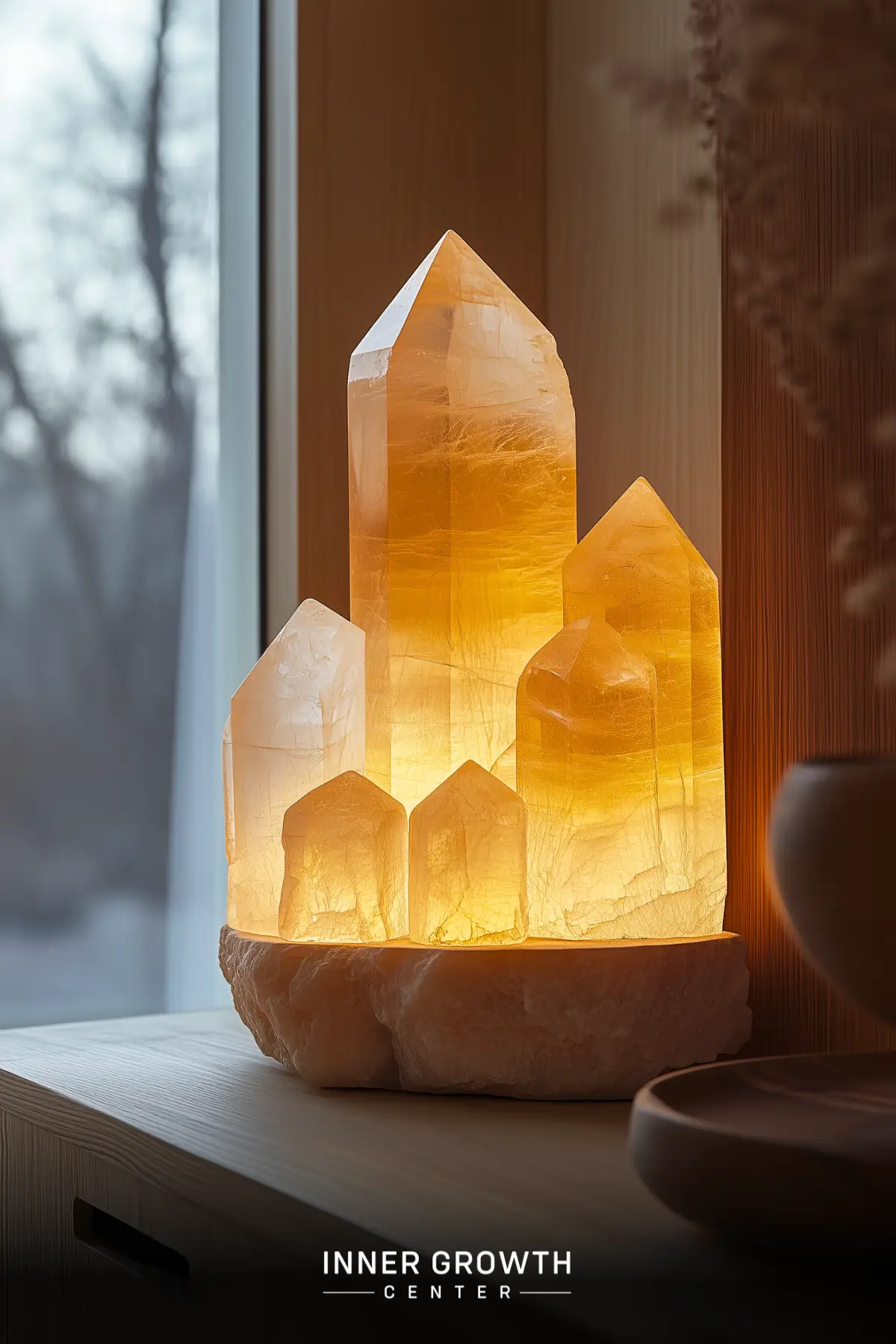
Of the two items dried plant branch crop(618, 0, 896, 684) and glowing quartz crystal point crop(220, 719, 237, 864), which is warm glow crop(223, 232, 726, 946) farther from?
dried plant branch crop(618, 0, 896, 684)

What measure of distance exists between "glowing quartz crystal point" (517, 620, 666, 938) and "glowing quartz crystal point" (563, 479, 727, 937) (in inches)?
0.8

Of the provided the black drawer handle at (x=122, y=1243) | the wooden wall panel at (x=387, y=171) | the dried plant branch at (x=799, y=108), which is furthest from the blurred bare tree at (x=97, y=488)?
the dried plant branch at (x=799, y=108)

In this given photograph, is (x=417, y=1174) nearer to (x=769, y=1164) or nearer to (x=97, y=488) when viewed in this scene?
(x=769, y=1164)

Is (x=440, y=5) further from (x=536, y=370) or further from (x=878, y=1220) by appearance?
(x=878, y=1220)

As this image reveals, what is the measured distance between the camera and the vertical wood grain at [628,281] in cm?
106

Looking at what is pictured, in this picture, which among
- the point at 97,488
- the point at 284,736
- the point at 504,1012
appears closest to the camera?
the point at 504,1012

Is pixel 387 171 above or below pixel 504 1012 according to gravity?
above

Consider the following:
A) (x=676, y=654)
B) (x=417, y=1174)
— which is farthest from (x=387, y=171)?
(x=417, y=1174)

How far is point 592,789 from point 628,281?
1.79 feet

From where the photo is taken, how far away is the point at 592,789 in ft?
2.72

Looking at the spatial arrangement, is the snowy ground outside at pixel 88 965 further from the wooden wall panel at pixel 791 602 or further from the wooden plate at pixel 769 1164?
the wooden plate at pixel 769 1164

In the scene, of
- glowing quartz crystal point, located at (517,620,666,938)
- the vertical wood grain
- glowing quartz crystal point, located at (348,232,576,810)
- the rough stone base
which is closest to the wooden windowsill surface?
the rough stone base

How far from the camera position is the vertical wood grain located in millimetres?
1061

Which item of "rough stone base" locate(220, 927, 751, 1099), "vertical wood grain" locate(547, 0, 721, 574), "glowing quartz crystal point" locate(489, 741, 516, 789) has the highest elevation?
"vertical wood grain" locate(547, 0, 721, 574)
